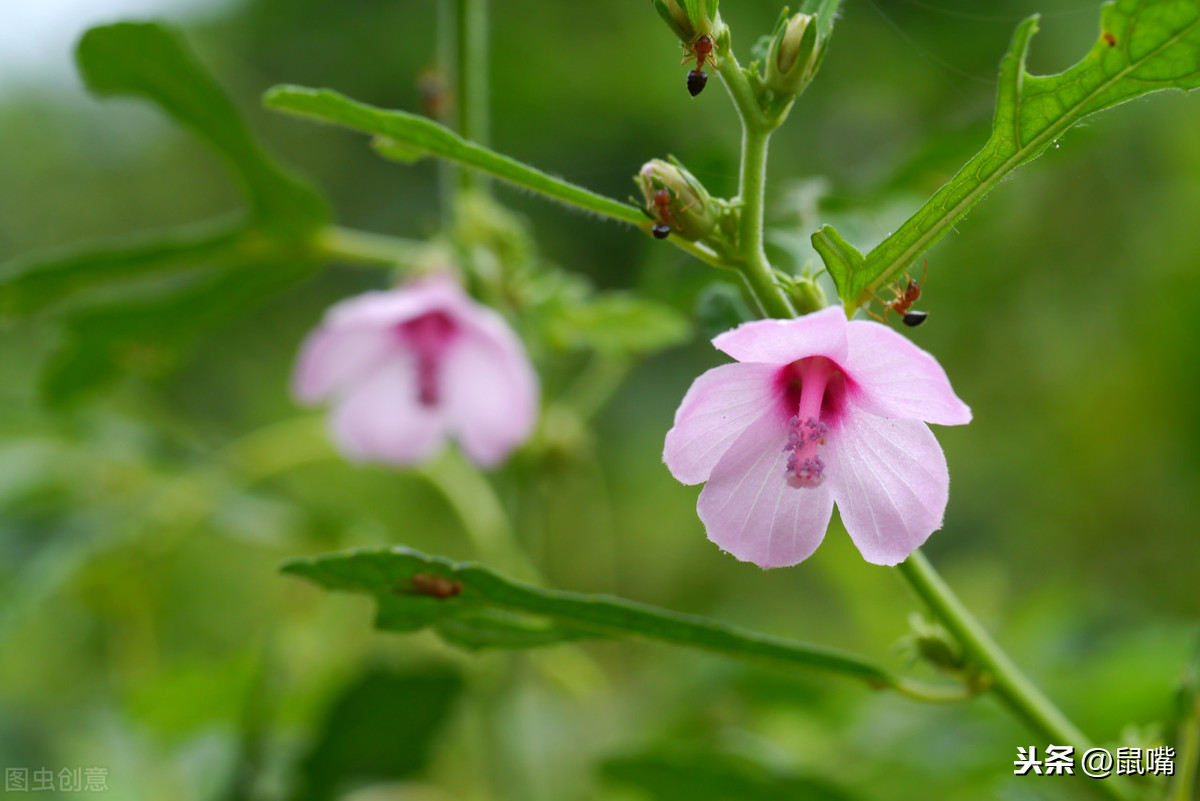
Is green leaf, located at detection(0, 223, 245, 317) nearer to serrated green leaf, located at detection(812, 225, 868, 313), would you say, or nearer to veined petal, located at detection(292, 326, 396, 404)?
veined petal, located at detection(292, 326, 396, 404)

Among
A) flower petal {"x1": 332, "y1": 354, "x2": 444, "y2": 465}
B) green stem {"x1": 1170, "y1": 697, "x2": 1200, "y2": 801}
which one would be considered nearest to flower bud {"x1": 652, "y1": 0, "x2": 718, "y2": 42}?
green stem {"x1": 1170, "y1": 697, "x2": 1200, "y2": 801}

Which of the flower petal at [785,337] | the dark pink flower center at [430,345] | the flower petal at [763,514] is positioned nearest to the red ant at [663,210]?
the flower petal at [785,337]

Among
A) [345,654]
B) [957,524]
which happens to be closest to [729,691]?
[345,654]

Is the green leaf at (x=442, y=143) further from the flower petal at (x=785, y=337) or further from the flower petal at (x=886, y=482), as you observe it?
the flower petal at (x=886, y=482)

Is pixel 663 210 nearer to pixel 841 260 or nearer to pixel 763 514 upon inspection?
pixel 841 260

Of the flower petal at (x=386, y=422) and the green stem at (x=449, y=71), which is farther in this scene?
the flower petal at (x=386, y=422)

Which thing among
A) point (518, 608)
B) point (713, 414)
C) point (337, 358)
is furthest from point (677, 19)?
point (337, 358)
